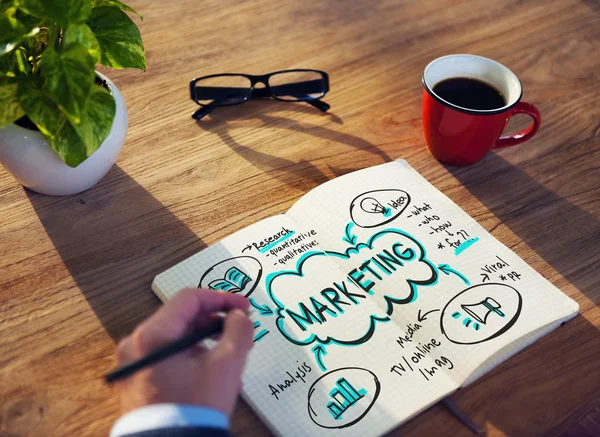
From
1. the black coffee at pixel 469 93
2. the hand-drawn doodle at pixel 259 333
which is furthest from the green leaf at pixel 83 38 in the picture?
the black coffee at pixel 469 93

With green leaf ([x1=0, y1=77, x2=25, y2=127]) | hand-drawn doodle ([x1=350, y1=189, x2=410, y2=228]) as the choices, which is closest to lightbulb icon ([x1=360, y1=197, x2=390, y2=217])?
hand-drawn doodle ([x1=350, y1=189, x2=410, y2=228])

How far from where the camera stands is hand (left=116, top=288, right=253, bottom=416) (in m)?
0.51

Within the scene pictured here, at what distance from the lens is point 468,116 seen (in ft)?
2.61

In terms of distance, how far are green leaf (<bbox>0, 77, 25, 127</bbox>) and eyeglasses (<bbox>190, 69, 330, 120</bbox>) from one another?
0.30 meters

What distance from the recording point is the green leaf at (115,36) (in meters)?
0.69

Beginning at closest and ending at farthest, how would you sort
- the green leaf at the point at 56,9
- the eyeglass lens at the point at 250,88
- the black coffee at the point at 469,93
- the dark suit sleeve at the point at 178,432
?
the dark suit sleeve at the point at 178,432 → the green leaf at the point at 56,9 → the black coffee at the point at 469,93 → the eyeglass lens at the point at 250,88

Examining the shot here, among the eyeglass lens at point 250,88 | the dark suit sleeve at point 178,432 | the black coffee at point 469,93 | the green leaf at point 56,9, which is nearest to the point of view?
the dark suit sleeve at point 178,432

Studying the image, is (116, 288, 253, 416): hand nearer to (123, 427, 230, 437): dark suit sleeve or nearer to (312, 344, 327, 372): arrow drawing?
(123, 427, 230, 437): dark suit sleeve

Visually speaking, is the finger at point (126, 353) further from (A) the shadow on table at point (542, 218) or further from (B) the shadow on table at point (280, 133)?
(A) the shadow on table at point (542, 218)

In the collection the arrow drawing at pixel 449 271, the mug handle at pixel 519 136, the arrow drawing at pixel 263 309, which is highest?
the mug handle at pixel 519 136

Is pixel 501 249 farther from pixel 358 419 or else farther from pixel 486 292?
pixel 358 419

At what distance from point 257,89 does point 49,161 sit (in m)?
0.35

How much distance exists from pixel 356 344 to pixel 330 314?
0.15 ft

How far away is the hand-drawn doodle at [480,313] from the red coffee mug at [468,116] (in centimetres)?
21
